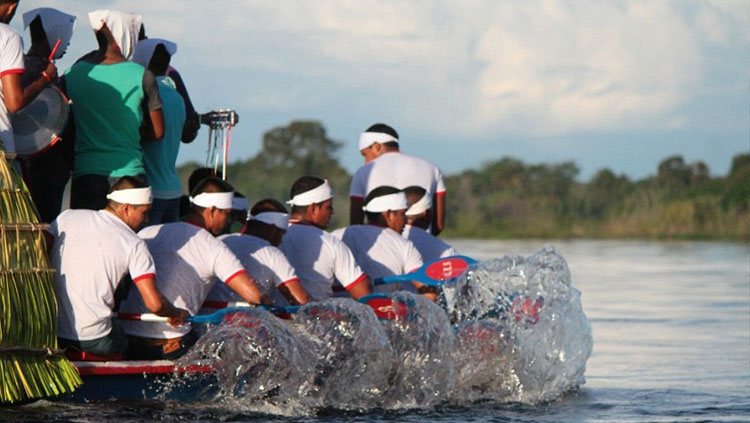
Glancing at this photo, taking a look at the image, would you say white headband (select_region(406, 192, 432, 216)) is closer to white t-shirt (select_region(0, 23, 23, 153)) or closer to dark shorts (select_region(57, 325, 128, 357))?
dark shorts (select_region(57, 325, 128, 357))

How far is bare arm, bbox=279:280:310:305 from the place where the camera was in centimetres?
842

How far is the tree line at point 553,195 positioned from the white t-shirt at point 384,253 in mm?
19972

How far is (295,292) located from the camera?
27.6ft

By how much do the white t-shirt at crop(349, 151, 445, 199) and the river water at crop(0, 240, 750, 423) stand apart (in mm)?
1255

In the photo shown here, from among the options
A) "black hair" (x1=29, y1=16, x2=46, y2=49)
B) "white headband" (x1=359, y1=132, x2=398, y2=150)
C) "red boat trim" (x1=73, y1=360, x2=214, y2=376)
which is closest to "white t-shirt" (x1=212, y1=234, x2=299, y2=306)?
"red boat trim" (x1=73, y1=360, x2=214, y2=376)

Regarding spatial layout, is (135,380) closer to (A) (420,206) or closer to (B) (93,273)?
(B) (93,273)

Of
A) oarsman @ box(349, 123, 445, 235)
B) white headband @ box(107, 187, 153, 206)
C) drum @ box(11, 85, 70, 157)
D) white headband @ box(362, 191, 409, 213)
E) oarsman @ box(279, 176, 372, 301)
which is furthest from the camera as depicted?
oarsman @ box(349, 123, 445, 235)

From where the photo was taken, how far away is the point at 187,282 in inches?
307

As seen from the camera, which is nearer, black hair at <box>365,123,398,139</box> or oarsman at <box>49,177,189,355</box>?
oarsman at <box>49,177,189,355</box>

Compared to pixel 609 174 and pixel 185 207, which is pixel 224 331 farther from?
pixel 609 174

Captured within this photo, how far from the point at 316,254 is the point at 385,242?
0.96 metres

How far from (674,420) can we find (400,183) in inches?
135

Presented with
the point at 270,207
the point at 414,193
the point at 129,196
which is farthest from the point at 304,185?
the point at 129,196

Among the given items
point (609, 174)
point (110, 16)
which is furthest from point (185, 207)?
point (609, 174)
